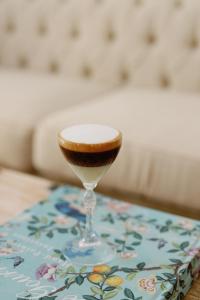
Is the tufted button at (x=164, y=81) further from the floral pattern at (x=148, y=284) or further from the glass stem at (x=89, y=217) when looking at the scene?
the floral pattern at (x=148, y=284)

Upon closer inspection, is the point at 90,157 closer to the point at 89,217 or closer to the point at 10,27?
the point at 89,217

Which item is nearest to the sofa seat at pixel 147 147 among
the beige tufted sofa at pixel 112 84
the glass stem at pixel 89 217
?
the beige tufted sofa at pixel 112 84

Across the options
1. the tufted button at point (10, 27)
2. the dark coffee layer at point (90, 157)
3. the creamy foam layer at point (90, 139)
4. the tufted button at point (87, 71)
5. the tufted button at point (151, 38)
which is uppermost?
the creamy foam layer at point (90, 139)

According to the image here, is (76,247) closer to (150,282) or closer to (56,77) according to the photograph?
(150,282)

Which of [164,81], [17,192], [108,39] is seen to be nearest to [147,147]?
[17,192]

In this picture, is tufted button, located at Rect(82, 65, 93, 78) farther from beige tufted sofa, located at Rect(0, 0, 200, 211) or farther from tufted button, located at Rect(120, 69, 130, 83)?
tufted button, located at Rect(120, 69, 130, 83)

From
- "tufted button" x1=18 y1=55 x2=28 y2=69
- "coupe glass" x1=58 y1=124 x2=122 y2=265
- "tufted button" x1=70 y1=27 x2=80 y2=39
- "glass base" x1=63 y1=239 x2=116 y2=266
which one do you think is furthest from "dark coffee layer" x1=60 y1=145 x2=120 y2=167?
"tufted button" x1=18 y1=55 x2=28 y2=69
